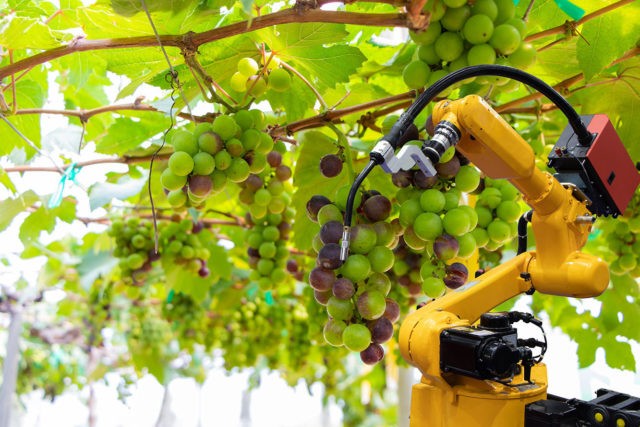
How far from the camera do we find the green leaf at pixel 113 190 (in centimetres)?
113

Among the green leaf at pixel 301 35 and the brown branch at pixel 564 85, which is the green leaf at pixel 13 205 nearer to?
the green leaf at pixel 301 35

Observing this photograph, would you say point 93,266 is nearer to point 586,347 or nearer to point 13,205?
point 13,205

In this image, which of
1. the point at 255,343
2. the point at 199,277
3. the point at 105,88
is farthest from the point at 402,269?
the point at 255,343

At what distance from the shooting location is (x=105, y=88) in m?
1.60

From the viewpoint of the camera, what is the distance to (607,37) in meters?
0.79

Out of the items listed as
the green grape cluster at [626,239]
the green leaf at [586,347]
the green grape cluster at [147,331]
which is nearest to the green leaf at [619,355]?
the green leaf at [586,347]

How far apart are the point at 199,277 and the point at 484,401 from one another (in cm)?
127

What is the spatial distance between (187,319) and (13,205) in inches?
45.0

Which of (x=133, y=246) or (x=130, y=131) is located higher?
(x=130, y=131)

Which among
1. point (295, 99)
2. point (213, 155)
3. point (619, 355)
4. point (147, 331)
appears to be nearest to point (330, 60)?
point (295, 99)

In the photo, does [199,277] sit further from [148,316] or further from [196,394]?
[196,394]

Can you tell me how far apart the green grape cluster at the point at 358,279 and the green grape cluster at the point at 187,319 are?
160 centimetres

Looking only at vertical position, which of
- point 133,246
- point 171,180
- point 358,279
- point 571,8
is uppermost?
point 571,8

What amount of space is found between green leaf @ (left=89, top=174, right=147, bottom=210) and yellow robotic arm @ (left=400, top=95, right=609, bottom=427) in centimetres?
80
